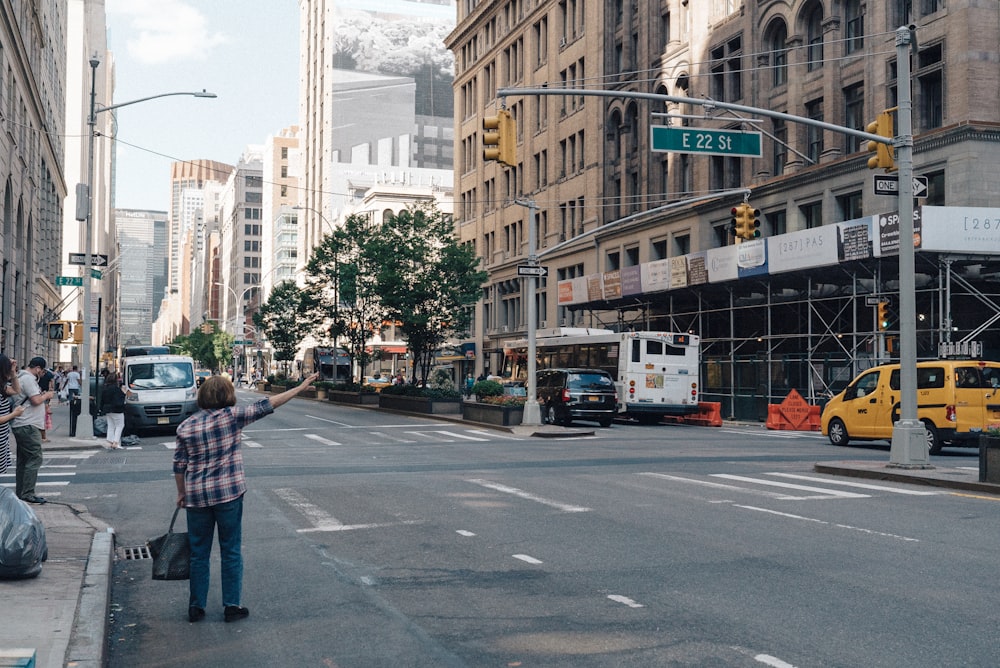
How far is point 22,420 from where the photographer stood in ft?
41.8

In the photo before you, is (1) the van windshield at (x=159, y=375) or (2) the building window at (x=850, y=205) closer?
(1) the van windshield at (x=159, y=375)

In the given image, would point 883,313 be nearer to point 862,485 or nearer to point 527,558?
point 862,485

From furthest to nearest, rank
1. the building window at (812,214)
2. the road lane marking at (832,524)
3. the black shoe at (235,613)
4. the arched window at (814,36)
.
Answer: the building window at (812,214), the arched window at (814,36), the road lane marking at (832,524), the black shoe at (235,613)

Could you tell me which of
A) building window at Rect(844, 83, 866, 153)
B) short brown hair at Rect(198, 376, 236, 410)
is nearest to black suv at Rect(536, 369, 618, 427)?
building window at Rect(844, 83, 866, 153)

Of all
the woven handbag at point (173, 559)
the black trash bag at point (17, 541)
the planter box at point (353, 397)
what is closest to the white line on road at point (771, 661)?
the woven handbag at point (173, 559)

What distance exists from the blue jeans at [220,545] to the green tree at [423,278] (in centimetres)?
3598

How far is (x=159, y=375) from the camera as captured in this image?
29484 millimetres

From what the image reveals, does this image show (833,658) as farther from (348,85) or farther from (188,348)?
(188,348)

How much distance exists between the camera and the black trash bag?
757 cm

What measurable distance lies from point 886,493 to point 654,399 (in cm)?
2095

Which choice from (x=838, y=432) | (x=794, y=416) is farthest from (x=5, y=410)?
(x=794, y=416)

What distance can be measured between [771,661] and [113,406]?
2008 centimetres

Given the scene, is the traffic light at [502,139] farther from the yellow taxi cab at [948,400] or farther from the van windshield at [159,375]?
the van windshield at [159,375]

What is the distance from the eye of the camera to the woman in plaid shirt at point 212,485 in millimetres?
6898
